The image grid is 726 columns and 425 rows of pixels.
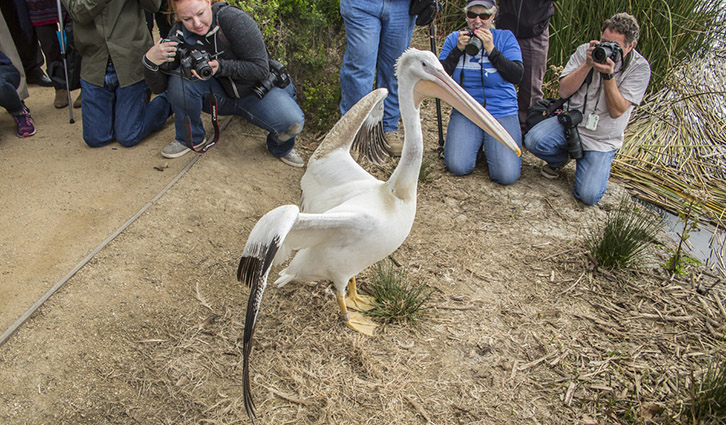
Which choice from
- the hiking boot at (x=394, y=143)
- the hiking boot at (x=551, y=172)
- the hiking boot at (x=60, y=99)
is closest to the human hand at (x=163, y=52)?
the hiking boot at (x=60, y=99)

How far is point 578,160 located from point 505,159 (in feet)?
1.94

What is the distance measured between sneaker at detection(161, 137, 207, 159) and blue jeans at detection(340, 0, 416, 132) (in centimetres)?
137

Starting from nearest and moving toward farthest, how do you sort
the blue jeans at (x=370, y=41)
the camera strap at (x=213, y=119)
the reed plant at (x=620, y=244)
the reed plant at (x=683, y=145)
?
1. the reed plant at (x=620, y=244)
2. the camera strap at (x=213, y=119)
3. the blue jeans at (x=370, y=41)
4. the reed plant at (x=683, y=145)

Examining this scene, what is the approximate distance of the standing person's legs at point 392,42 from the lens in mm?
4125

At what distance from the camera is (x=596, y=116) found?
4000 millimetres

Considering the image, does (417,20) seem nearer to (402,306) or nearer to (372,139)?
(372,139)

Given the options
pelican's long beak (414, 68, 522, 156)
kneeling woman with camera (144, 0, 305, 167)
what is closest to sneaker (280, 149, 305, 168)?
kneeling woman with camera (144, 0, 305, 167)

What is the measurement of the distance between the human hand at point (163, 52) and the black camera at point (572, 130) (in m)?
3.12

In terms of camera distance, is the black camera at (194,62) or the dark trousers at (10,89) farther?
the dark trousers at (10,89)

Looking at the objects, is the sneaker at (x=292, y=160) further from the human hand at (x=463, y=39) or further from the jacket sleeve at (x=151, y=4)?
the human hand at (x=463, y=39)

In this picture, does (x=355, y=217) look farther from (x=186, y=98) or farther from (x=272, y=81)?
(x=186, y=98)

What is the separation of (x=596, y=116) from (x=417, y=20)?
67.0 inches

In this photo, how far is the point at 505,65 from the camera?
13.2 feet

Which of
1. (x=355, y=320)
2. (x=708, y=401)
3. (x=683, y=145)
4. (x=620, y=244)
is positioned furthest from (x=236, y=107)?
(x=683, y=145)
